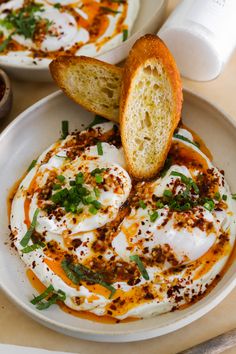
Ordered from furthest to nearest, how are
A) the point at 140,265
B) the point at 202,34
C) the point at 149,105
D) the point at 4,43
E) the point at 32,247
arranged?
the point at 4,43
the point at 202,34
the point at 149,105
the point at 32,247
the point at 140,265

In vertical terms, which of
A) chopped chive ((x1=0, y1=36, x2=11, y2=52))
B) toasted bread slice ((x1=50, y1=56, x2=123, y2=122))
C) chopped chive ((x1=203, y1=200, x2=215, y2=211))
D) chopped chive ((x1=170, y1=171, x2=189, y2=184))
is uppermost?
toasted bread slice ((x1=50, y1=56, x2=123, y2=122))

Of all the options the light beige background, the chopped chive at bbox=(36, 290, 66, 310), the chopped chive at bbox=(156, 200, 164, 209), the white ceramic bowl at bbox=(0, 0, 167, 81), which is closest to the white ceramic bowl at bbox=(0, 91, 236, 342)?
the chopped chive at bbox=(36, 290, 66, 310)

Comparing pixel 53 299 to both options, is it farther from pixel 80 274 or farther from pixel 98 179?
pixel 98 179

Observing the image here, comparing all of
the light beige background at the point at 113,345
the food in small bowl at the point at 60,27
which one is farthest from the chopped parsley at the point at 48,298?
the food in small bowl at the point at 60,27

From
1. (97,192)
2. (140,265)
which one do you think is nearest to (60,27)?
(97,192)

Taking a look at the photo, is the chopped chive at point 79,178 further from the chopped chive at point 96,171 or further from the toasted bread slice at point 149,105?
the toasted bread slice at point 149,105

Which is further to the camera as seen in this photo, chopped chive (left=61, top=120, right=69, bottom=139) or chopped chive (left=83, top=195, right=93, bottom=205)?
chopped chive (left=61, top=120, right=69, bottom=139)

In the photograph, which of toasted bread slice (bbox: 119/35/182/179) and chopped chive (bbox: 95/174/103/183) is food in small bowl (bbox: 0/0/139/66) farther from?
chopped chive (bbox: 95/174/103/183)

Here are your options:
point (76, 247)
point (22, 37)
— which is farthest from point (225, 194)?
point (22, 37)
